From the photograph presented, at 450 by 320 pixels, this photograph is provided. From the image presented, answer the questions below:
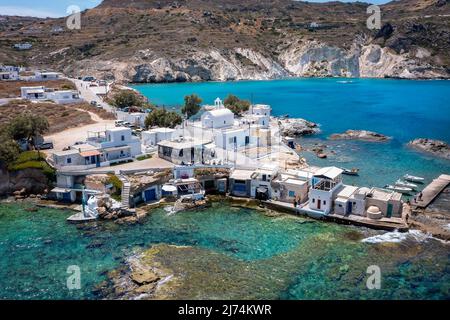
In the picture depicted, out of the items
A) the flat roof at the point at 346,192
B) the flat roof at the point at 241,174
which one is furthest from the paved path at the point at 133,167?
the flat roof at the point at 346,192

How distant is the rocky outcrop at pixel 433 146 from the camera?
56.2 metres

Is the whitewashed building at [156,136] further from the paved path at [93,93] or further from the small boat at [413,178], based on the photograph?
the small boat at [413,178]

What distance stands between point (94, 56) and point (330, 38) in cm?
10254

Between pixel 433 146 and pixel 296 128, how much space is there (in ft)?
69.0

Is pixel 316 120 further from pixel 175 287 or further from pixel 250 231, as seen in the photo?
pixel 175 287

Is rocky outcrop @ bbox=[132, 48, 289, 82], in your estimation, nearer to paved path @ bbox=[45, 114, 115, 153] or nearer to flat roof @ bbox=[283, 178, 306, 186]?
paved path @ bbox=[45, 114, 115, 153]

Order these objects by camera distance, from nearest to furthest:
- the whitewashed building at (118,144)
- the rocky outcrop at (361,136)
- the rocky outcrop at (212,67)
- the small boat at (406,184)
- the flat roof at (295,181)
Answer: the flat roof at (295,181) < the small boat at (406,184) < the whitewashed building at (118,144) < the rocky outcrop at (361,136) < the rocky outcrop at (212,67)

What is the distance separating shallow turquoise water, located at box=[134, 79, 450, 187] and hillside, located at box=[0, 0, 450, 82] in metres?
10.8

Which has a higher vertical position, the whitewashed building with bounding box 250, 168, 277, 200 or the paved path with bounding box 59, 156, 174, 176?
the paved path with bounding box 59, 156, 174, 176

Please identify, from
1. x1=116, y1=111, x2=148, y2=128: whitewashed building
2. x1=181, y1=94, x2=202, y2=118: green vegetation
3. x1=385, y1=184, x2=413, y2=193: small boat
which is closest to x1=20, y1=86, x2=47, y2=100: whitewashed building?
x1=116, y1=111, x2=148, y2=128: whitewashed building

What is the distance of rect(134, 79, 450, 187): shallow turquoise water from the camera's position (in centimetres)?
5144

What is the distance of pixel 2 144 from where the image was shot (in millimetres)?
41094

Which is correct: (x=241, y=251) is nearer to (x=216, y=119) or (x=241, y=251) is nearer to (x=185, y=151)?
(x=185, y=151)

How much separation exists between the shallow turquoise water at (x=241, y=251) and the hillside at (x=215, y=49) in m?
118
